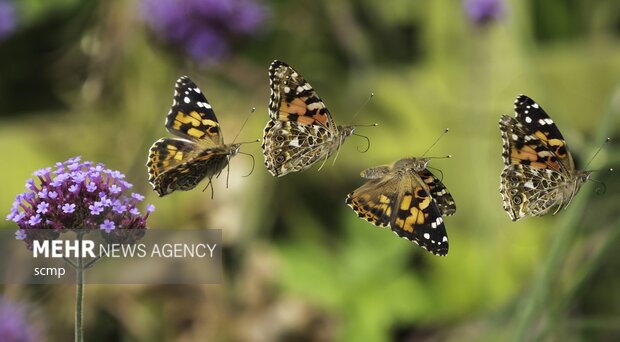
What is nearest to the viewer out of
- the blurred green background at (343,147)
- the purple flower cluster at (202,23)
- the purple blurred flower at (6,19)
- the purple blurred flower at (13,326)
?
Answer: the purple blurred flower at (13,326)

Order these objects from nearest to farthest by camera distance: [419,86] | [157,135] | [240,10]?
[240,10] → [157,135] → [419,86]

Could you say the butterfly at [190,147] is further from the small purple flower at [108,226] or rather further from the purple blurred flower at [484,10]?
the purple blurred flower at [484,10]

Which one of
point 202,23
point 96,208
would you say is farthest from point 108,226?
point 202,23

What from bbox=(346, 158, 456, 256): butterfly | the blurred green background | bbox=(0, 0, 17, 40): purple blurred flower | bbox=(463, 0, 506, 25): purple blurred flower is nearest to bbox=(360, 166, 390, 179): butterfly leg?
bbox=(346, 158, 456, 256): butterfly

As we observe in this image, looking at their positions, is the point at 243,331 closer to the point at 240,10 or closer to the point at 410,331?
the point at 410,331

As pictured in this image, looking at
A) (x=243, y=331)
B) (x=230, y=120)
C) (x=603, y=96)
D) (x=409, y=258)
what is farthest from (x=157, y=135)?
(x=603, y=96)

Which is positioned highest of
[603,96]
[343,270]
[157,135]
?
[603,96]

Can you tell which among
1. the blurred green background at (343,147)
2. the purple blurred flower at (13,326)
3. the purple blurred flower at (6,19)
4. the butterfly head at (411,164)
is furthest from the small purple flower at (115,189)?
the purple blurred flower at (6,19)
